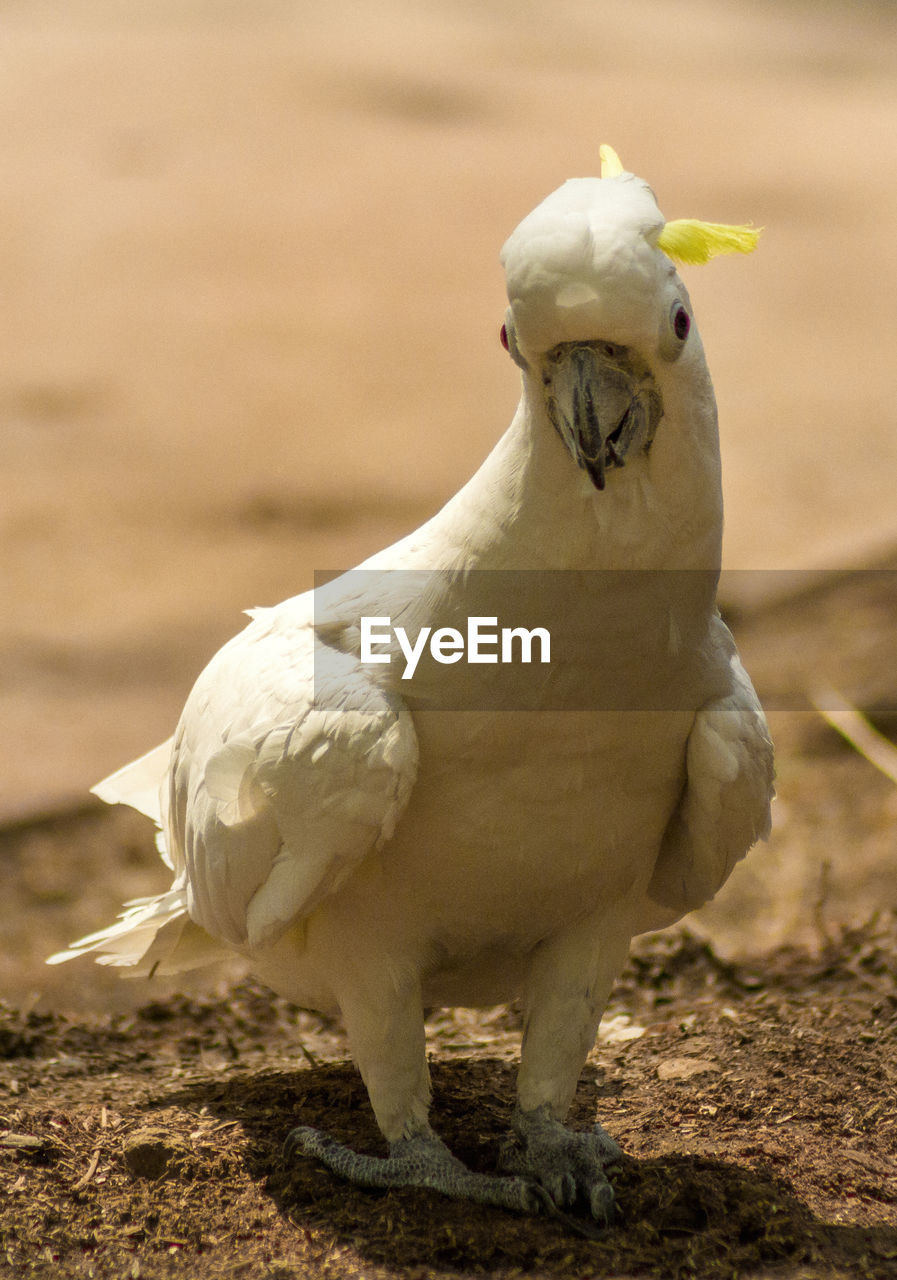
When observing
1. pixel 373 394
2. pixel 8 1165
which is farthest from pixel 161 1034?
pixel 373 394

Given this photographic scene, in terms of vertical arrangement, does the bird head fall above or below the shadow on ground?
above

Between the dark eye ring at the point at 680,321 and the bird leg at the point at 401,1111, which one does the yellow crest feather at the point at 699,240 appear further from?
the bird leg at the point at 401,1111

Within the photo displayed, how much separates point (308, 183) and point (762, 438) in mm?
4587

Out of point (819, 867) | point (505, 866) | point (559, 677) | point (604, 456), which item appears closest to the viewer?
point (604, 456)

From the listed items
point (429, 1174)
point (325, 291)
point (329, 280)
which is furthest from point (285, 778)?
point (329, 280)

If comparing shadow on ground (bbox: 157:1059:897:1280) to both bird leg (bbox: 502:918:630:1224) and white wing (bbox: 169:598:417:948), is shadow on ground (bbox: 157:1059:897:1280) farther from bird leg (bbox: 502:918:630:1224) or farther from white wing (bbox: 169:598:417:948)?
white wing (bbox: 169:598:417:948)

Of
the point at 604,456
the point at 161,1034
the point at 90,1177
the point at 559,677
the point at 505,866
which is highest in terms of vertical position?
the point at 604,456

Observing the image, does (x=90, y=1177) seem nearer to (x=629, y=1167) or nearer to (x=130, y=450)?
(x=629, y=1167)

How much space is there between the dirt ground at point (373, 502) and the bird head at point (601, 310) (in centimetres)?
175

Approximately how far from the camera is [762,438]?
8938 millimetres

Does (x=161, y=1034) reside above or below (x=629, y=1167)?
below

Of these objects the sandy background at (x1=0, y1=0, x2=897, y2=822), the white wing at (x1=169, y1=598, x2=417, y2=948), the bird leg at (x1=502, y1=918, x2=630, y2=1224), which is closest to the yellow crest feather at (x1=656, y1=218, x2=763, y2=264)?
the white wing at (x1=169, y1=598, x2=417, y2=948)

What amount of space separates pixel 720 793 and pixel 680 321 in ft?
3.55

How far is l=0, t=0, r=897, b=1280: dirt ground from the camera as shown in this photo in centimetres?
304
